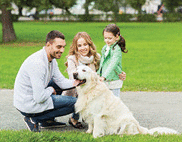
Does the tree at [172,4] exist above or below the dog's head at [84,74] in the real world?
above

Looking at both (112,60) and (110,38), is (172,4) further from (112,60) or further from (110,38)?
(112,60)

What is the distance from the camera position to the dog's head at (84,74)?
4.23 metres

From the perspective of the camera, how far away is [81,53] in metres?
5.20

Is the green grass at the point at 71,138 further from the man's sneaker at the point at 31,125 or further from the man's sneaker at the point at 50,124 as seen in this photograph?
the man's sneaker at the point at 50,124

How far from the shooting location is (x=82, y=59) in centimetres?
517

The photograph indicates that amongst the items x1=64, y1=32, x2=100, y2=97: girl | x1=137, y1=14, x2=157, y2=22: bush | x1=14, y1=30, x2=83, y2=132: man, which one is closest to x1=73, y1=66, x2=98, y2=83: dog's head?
x1=14, y1=30, x2=83, y2=132: man

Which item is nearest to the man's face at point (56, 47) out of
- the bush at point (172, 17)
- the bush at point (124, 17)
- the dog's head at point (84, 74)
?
the dog's head at point (84, 74)

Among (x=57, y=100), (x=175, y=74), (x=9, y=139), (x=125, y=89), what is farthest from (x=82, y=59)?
(x=175, y=74)

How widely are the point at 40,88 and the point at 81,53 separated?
3.81 ft

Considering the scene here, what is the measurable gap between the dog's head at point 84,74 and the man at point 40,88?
11 centimetres

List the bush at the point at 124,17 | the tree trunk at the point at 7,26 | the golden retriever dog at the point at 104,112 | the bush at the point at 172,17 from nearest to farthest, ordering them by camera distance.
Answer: the golden retriever dog at the point at 104,112
the tree trunk at the point at 7,26
the bush at the point at 172,17
the bush at the point at 124,17

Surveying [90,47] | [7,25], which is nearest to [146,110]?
[90,47]

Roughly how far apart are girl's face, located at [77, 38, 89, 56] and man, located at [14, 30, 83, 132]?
1.89 ft

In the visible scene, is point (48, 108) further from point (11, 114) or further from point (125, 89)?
point (125, 89)
